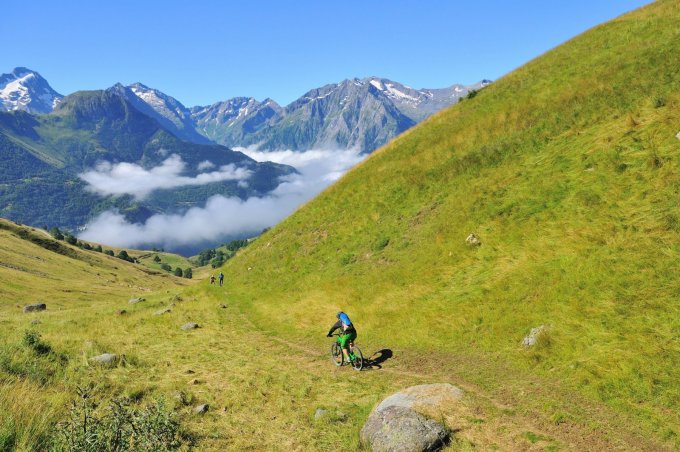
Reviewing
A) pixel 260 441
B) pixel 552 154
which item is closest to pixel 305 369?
pixel 260 441

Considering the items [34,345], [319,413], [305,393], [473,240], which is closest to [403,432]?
[319,413]

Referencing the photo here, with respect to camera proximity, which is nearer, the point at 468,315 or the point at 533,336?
the point at 533,336

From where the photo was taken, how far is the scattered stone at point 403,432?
10586 mm

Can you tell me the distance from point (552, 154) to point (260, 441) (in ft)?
84.4

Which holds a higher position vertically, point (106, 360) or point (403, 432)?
point (106, 360)

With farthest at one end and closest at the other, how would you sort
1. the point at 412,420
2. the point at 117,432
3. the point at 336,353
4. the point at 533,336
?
1. the point at 336,353
2. the point at 533,336
3. the point at 412,420
4. the point at 117,432

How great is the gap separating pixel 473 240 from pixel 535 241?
14.1ft

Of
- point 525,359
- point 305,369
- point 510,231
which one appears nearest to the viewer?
point 525,359

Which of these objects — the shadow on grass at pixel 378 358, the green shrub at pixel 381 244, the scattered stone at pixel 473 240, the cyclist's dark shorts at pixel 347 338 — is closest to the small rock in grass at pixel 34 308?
the green shrub at pixel 381 244

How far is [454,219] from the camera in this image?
28.3 m

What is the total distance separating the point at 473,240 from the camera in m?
24.8

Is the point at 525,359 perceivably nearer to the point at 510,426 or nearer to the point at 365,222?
the point at 510,426

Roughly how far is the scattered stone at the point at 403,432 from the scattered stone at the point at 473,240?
1494 centimetres

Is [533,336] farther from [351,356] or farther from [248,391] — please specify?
[248,391]
